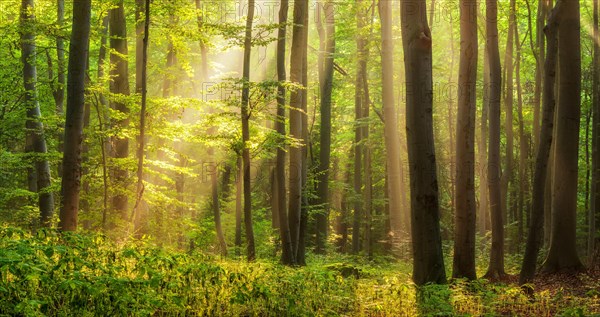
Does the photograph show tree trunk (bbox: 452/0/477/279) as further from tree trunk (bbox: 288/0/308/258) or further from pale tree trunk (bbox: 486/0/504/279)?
tree trunk (bbox: 288/0/308/258)

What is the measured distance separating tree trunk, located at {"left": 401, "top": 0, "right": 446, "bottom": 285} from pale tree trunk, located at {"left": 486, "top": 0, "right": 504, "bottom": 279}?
15.8 ft

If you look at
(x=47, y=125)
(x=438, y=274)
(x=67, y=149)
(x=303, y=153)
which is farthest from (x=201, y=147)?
(x=438, y=274)

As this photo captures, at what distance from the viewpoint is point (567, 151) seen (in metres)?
11.3

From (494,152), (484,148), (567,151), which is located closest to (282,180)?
(494,152)

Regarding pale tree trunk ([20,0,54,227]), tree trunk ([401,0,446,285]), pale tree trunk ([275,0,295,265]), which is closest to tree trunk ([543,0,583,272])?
tree trunk ([401,0,446,285])

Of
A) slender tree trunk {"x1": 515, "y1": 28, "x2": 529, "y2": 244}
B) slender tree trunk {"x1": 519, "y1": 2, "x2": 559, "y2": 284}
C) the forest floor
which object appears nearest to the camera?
the forest floor

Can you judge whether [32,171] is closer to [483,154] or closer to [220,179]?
[220,179]

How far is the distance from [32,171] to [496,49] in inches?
549

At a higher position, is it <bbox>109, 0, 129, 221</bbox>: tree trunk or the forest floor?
<bbox>109, 0, 129, 221</bbox>: tree trunk

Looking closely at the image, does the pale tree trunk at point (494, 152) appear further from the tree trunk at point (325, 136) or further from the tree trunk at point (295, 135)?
the tree trunk at point (325, 136)

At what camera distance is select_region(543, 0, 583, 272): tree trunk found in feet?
36.5

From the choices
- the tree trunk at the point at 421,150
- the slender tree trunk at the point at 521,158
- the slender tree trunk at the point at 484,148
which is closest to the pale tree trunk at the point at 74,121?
the tree trunk at the point at 421,150

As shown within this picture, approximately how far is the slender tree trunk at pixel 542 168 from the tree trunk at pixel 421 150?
1340mm

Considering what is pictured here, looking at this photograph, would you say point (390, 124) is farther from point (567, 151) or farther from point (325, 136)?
point (567, 151)
